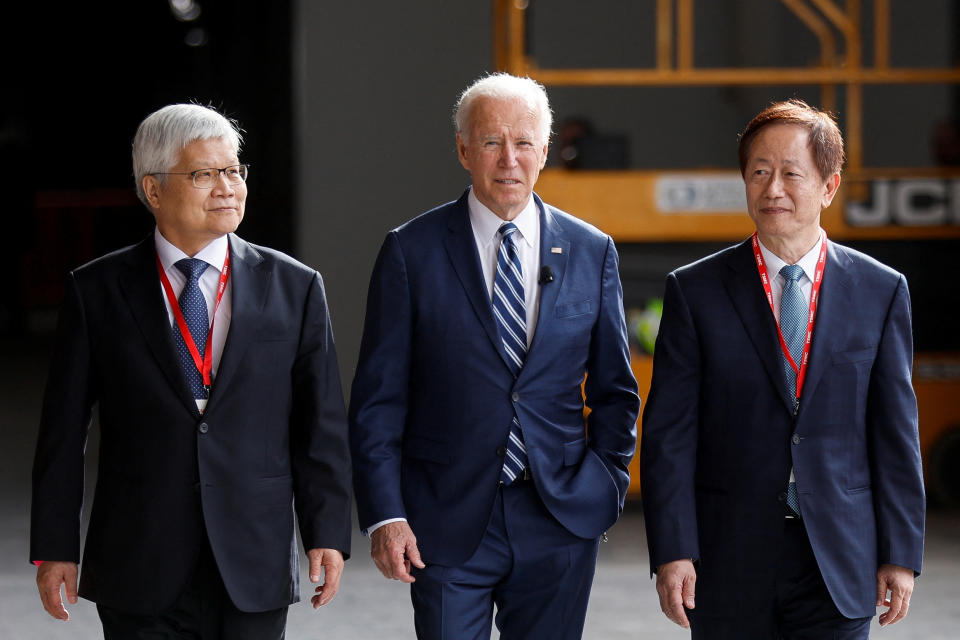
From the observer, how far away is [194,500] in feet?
8.13

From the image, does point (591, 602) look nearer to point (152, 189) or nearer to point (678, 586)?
point (678, 586)

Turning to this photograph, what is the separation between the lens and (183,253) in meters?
2.54

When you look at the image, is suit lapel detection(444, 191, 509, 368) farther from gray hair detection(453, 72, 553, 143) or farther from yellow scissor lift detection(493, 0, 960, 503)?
yellow scissor lift detection(493, 0, 960, 503)

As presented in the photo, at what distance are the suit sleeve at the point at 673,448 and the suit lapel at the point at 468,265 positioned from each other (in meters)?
0.32

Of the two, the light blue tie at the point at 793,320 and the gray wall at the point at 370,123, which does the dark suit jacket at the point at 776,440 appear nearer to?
the light blue tie at the point at 793,320

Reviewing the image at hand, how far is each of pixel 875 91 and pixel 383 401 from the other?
6.64 meters

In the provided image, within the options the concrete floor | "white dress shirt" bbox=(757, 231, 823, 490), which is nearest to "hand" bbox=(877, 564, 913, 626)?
"white dress shirt" bbox=(757, 231, 823, 490)

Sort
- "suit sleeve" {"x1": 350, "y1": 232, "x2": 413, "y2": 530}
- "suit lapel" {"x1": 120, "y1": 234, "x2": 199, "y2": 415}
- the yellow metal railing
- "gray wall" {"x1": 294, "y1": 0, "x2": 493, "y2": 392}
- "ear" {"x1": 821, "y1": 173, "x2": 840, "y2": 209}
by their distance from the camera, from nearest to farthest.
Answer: "suit lapel" {"x1": 120, "y1": 234, "x2": 199, "y2": 415}
"ear" {"x1": 821, "y1": 173, "x2": 840, "y2": 209}
"suit sleeve" {"x1": 350, "y1": 232, "x2": 413, "y2": 530}
the yellow metal railing
"gray wall" {"x1": 294, "y1": 0, "x2": 493, "y2": 392}

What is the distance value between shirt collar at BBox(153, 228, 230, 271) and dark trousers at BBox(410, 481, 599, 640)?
28.5 inches

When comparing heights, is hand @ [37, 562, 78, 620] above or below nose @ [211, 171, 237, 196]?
below

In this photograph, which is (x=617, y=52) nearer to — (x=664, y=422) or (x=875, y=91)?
(x=875, y=91)

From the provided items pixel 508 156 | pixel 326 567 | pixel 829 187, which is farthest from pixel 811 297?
pixel 326 567

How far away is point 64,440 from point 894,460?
1.58m

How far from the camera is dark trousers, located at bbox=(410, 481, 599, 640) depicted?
2652 mm
